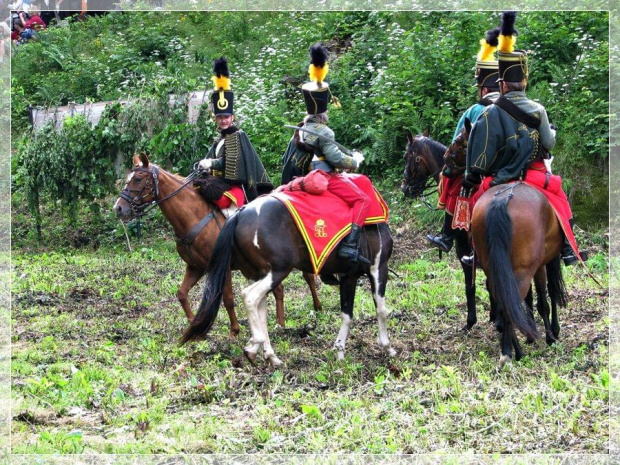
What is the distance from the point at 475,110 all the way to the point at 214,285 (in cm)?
312

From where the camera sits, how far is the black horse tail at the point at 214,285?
727cm

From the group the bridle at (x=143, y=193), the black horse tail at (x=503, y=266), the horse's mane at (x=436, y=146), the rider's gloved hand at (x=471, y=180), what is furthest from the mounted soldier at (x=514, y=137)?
the bridle at (x=143, y=193)

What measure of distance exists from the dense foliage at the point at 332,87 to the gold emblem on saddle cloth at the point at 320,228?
5388mm

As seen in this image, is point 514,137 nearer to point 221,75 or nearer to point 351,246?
point 351,246

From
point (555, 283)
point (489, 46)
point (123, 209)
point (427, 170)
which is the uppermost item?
point (489, 46)

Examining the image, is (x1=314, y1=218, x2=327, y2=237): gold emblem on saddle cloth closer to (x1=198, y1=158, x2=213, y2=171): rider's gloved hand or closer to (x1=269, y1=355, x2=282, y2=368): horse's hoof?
(x1=269, y1=355, x2=282, y2=368): horse's hoof

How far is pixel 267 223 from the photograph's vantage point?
7.39 m

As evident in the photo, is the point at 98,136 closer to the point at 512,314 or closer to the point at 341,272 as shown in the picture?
the point at 341,272

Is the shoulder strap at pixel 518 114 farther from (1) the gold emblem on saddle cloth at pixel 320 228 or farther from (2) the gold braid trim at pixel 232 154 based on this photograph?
(2) the gold braid trim at pixel 232 154

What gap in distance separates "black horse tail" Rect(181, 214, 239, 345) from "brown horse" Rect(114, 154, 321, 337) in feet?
4.71

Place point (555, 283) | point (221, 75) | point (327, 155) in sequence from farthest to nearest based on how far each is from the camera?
point (221, 75), point (555, 283), point (327, 155)

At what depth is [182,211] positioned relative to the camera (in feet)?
29.5

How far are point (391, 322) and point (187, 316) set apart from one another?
2.20 meters

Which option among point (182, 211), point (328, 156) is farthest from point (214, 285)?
point (182, 211)
